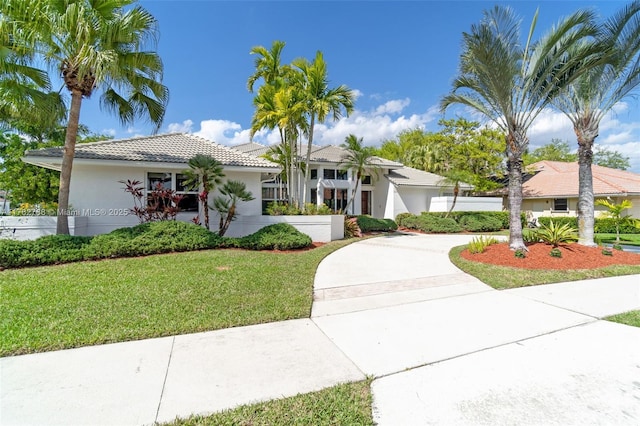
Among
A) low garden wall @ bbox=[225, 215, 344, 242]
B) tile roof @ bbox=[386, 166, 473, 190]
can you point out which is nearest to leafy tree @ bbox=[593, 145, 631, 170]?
tile roof @ bbox=[386, 166, 473, 190]

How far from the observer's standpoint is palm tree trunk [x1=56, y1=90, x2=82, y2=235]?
9016mm

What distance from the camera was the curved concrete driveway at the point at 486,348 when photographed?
2670 millimetres

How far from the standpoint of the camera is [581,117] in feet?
35.4

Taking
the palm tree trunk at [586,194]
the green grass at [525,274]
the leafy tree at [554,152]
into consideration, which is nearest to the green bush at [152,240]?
the green grass at [525,274]

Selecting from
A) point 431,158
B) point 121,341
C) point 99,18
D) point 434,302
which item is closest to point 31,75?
point 99,18

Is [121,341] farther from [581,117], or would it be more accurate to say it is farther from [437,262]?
[581,117]

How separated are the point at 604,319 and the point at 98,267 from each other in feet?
34.9

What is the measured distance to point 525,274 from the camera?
7.62 m

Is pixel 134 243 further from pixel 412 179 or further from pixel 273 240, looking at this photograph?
pixel 412 179

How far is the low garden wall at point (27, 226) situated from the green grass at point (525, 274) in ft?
41.6

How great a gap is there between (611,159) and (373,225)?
49.0 m

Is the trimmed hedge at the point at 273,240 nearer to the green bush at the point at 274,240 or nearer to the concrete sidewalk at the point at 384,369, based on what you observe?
the green bush at the point at 274,240

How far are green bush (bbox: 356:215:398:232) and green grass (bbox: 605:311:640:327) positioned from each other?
12.6 m

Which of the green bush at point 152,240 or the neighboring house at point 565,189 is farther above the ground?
the neighboring house at point 565,189
